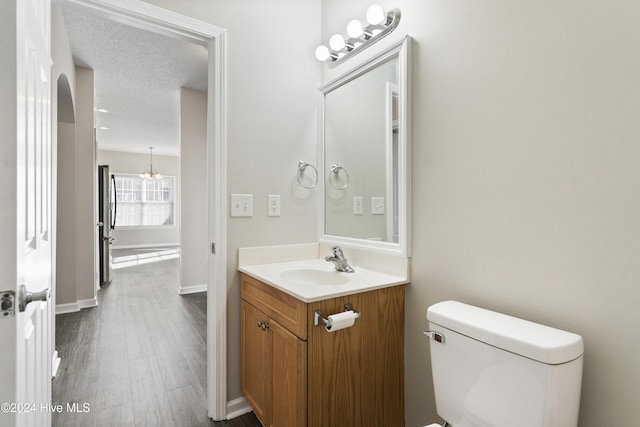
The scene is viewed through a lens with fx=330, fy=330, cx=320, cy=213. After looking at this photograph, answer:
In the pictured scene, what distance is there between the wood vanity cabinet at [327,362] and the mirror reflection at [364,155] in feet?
1.35

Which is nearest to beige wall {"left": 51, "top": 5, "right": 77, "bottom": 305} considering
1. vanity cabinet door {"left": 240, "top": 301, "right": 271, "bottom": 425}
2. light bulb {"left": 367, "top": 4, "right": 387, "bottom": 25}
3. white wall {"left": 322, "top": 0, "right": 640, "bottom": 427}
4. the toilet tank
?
vanity cabinet door {"left": 240, "top": 301, "right": 271, "bottom": 425}

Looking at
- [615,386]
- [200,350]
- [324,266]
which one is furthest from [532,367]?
[200,350]

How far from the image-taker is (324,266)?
186cm

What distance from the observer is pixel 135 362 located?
7.78 feet

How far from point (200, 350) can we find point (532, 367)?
2367 millimetres

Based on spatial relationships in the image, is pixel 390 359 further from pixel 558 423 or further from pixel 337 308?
pixel 558 423

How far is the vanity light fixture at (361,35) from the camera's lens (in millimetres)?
Answer: 1562

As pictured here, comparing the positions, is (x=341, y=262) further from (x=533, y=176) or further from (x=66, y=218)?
(x=66, y=218)

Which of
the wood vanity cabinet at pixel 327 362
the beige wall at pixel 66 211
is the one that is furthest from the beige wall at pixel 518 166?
the beige wall at pixel 66 211

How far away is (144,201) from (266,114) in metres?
7.94

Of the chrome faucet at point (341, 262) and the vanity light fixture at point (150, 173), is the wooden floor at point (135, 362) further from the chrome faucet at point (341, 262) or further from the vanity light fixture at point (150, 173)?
the vanity light fixture at point (150, 173)

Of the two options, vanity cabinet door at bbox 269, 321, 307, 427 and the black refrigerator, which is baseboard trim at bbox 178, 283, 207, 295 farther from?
vanity cabinet door at bbox 269, 321, 307, 427

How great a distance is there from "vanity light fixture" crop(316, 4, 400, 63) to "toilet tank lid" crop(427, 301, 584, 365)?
131cm
